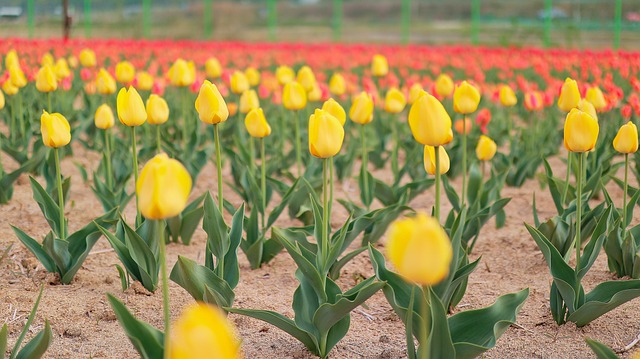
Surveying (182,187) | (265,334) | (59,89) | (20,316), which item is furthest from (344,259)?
(59,89)

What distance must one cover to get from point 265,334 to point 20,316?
84 centimetres

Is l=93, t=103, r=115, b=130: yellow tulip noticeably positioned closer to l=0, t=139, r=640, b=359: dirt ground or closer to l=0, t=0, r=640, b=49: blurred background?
l=0, t=139, r=640, b=359: dirt ground

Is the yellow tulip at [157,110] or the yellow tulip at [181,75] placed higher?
the yellow tulip at [157,110]

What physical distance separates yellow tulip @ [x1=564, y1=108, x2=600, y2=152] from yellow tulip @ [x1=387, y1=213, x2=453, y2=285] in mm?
1349

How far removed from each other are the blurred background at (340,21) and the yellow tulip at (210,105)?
14.6 m

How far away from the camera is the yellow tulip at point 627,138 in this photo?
2.98 meters

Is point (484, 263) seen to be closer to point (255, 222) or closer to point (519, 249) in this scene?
point (519, 249)

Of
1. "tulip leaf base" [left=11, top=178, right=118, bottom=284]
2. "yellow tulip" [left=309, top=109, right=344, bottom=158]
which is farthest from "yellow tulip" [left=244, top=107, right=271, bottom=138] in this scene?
"yellow tulip" [left=309, top=109, right=344, bottom=158]

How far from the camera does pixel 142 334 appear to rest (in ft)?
6.40

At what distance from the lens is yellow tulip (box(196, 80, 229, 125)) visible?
2.82 metres

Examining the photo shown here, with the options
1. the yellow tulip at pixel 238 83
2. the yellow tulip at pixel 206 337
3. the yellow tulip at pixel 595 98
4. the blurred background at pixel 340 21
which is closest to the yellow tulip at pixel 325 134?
the yellow tulip at pixel 206 337

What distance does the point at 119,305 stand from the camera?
1931mm

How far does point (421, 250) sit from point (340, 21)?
81.8ft

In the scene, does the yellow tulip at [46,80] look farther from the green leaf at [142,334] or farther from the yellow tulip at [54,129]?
the green leaf at [142,334]
